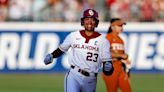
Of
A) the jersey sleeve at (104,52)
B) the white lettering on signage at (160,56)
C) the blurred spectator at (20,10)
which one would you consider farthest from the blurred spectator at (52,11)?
the jersey sleeve at (104,52)

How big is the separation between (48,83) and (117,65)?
7.09 m

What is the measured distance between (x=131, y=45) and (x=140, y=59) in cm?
60

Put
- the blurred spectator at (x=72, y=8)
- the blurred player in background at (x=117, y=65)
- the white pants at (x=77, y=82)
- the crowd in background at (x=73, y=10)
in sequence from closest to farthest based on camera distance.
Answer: the white pants at (x=77, y=82) < the blurred player in background at (x=117, y=65) < the crowd in background at (x=73, y=10) < the blurred spectator at (x=72, y=8)

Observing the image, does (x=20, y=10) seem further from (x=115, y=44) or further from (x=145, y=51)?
(x=115, y=44)

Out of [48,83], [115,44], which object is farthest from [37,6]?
[115,44]

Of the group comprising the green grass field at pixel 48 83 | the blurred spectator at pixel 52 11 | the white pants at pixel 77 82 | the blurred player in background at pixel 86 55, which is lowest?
the green grass field at pixel 48 83

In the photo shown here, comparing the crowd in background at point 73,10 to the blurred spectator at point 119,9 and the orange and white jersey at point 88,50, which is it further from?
the orange and white jersey at point 88,50

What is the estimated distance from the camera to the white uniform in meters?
11.4

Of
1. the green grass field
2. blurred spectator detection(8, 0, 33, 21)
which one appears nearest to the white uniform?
the green grass field

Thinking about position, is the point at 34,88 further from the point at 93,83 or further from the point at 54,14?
the point at 93,83

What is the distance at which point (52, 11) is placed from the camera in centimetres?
2381

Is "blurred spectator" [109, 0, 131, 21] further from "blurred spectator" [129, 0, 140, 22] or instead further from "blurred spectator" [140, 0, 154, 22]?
"blurred spectator" [140, 0, 154, 22]

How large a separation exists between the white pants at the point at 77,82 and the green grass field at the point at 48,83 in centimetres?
746

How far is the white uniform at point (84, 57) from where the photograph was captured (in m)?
11.4
